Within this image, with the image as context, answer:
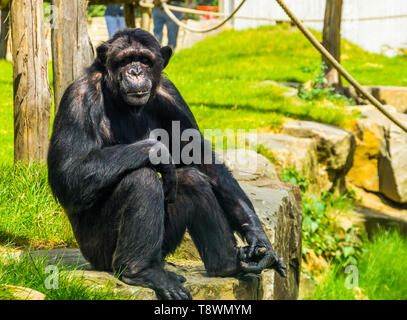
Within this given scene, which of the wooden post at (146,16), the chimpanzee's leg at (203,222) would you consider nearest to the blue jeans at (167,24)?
the wooden post at (146,16)

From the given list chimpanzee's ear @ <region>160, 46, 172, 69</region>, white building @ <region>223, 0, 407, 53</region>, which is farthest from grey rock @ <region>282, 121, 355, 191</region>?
white building @ <region>223, 0, 407, 53</region>

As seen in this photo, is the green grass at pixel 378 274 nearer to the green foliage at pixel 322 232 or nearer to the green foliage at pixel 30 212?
the green foliage at pixel 322 232

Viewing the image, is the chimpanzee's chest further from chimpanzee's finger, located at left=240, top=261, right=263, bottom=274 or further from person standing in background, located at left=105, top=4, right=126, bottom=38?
person standing in background, located at left=105, top=4, right=126, bottom=38

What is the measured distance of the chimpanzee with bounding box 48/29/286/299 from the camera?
4023 millimetres

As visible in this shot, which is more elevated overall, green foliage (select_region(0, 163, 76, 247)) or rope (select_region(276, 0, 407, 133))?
rope (select_region(276, 0, 407, 133))

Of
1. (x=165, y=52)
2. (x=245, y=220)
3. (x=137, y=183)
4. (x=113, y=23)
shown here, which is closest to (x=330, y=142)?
(x=245, y=220)

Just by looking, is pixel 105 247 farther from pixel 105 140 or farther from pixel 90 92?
pixel 90 92

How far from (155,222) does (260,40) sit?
49.1 feet

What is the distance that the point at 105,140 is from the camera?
4418 mm

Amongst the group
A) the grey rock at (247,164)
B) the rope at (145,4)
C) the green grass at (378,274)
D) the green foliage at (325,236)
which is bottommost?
the green grass at (378,274)

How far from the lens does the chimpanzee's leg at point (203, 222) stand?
14.3 ft

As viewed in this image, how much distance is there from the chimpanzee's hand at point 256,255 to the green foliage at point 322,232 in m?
4.80

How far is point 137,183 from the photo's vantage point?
3.98 meters

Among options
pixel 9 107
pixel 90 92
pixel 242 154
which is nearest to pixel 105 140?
pixel 90 92
